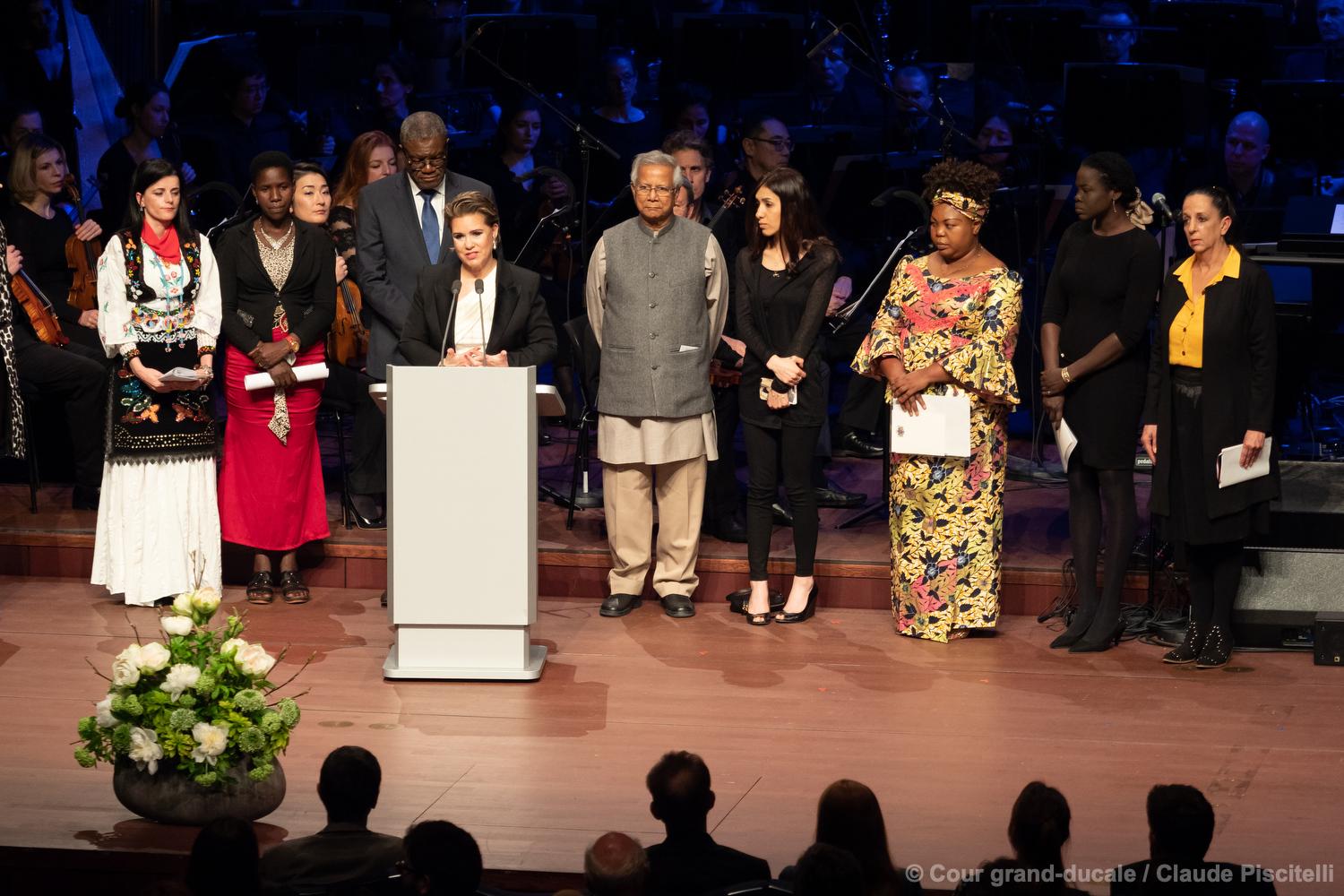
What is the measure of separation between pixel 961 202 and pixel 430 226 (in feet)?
6.20

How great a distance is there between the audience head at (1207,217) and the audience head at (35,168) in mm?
4299

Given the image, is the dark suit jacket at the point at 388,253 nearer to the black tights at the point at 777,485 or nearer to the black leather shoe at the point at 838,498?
the black tights at the point at 777,485

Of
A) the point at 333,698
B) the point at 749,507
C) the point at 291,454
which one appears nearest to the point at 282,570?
the point at 291,454

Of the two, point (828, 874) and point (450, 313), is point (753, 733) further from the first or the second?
point (828, 874)

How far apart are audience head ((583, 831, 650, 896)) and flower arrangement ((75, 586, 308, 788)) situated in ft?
4.34

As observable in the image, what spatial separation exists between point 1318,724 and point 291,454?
3530 mm

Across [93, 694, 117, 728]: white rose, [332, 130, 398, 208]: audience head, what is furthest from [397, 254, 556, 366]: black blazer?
[93, 694, 117, 728]: white rose

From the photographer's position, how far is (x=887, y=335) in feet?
19.6

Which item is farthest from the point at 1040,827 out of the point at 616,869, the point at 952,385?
the point at 952,385

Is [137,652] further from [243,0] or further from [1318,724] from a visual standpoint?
[243,0]

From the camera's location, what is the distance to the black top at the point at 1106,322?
5605 mm

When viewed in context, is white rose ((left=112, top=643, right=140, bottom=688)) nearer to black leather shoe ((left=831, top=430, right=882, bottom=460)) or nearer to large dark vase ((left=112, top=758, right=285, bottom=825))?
large dark vase ((left=112, top=758, right=285, bottom=825))

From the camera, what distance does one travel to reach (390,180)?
635 centimetres

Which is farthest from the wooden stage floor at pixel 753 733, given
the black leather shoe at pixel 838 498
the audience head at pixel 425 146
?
the audience head at pixel 425 146
